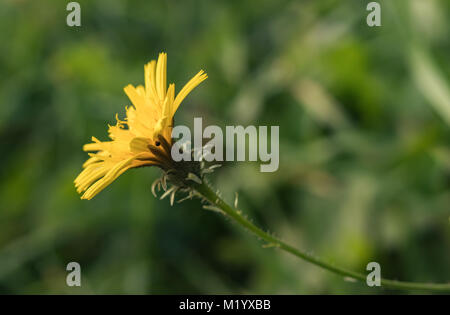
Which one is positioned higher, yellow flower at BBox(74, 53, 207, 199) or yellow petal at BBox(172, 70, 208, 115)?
yellow petal at BBox(172, 70, 208, 115)

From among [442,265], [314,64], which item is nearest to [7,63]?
[314,64]

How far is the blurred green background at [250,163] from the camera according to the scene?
6.49ft

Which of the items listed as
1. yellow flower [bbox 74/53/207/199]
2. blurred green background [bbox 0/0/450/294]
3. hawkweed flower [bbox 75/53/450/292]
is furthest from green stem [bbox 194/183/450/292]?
blurred green background [bbox 0/0/450/294]

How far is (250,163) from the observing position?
2.43 meters

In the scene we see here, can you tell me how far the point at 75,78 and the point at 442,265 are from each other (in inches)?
82.2

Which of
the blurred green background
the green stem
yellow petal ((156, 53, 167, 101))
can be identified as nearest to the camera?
the green stem

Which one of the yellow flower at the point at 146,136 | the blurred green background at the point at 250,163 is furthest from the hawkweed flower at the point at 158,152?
A: the blurred green background at the point at 250,163

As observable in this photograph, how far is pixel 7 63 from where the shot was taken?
3172 mm

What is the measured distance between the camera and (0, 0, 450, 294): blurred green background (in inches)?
77.9

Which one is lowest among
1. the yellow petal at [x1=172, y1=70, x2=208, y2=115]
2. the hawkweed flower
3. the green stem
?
the green stem

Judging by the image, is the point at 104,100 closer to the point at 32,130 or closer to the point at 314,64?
the point at 32,130

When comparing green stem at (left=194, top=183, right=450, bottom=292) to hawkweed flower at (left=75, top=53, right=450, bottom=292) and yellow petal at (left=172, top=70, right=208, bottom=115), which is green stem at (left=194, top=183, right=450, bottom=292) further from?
yellow petal at (left=172, top=70, right=208, bottom=115)

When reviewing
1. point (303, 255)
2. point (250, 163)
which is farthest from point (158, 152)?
point (250, 163)

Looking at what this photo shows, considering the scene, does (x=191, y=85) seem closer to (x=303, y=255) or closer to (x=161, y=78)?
(x=161, y=78)
